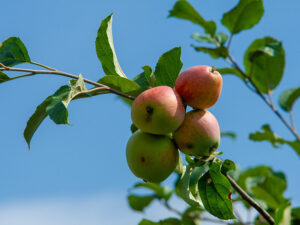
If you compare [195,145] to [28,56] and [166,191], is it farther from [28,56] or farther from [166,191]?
[166,191]

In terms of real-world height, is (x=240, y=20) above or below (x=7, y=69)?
above

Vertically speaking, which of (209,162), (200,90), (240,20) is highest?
(240,20)

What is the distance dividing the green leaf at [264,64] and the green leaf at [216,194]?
137cm

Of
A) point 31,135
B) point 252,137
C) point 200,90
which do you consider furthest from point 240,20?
point 31,135

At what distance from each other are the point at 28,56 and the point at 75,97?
15.6 inches

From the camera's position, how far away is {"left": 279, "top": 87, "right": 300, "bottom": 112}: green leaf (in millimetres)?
3021

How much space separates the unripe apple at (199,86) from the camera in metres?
1.45

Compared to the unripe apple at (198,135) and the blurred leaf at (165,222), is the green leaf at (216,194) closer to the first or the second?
the unripe apple at (198,135)

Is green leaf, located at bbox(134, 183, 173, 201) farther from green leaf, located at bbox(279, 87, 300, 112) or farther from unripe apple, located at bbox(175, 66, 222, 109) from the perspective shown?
unripe apple, located at bbox(175, 66, 222, 109)

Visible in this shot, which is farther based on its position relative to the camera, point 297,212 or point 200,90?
point 297,212

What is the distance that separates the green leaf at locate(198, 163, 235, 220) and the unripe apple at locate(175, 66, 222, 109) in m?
0.24

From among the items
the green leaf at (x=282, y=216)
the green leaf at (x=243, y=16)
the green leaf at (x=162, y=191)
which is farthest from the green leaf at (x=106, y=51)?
the green leaf at (x=162, y=191)

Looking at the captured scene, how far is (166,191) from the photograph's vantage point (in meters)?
3.61

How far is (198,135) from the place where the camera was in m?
1.40
